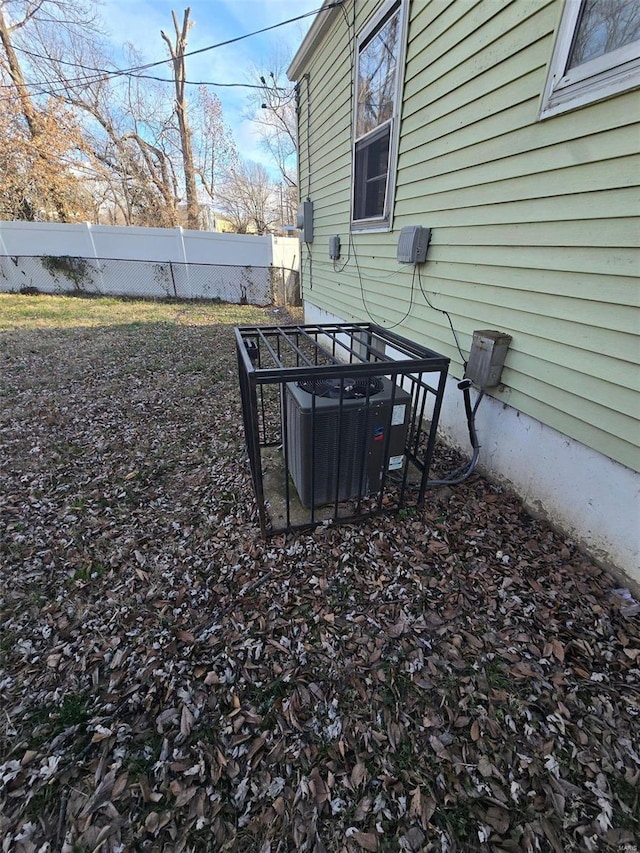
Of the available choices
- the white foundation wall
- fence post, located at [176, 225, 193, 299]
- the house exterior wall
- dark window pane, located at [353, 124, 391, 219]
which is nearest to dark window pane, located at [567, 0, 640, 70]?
the house exterior wall

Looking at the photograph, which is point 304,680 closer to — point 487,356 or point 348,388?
point 348,388

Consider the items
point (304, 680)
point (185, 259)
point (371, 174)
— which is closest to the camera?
point (304, 680)

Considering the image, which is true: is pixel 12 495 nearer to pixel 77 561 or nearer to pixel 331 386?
pixel 77 561

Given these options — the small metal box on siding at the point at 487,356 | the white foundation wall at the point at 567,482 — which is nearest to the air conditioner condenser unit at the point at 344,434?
the small metal box on siding at the point at 487,356

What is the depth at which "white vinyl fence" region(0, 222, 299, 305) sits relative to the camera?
10875mm

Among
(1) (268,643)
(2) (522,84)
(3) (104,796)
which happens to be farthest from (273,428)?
(2) (522,84)

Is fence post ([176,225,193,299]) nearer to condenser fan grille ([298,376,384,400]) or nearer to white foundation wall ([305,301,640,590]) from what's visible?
condenser fan grille ([298,376,384,400])

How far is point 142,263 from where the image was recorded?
11.1 metres

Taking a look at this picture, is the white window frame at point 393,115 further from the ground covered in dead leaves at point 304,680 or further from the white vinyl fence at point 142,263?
the white vinyl fence at point 142,263

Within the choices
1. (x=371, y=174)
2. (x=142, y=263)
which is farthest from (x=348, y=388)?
(x=142, y=263)

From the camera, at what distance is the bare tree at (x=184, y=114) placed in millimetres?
13688

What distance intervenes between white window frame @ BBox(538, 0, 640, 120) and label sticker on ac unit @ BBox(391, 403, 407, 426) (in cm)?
169

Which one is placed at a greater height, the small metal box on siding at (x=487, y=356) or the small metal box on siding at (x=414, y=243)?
the small metal box on siding at (x=414, y=243)

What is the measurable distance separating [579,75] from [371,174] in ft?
8.79
